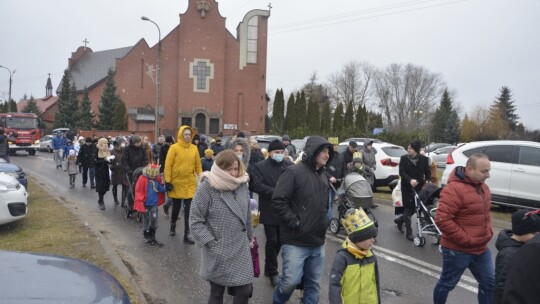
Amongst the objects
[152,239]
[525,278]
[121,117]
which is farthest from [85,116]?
[525,278]

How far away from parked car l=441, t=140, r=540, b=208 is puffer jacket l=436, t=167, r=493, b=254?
716cm

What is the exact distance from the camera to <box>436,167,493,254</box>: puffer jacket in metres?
4.52

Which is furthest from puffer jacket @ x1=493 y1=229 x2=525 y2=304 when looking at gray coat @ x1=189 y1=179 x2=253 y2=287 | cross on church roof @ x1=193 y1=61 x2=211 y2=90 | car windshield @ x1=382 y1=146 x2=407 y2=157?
cross on church roof @ x1=193 y1=61 x2=211 y2=90

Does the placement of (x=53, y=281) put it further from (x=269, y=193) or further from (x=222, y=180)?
(x=269, y=193)

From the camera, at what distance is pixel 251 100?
167ft

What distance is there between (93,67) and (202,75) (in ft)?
120

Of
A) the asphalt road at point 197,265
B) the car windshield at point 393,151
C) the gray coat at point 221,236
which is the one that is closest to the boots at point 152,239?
the asphalt road at point 197,265

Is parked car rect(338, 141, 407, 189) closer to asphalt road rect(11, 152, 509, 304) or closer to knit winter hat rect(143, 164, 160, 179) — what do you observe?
asphalt road rect(11, 152, 509, 304)

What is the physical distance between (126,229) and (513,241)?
753 centimetres

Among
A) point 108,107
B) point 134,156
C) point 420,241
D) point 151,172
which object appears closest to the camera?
point 151,172

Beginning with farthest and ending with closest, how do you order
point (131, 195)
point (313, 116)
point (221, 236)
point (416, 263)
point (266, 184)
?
point (313, 116) → point (131, 195) → point (416, 263) → point (266, 184) → point (221, 236)

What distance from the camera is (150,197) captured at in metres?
7.83

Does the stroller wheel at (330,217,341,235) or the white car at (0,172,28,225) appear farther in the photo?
the stroller wheel at (330,217,341,235)

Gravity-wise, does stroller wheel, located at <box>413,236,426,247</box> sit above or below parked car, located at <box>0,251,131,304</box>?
below
